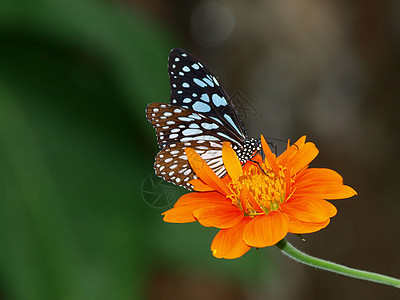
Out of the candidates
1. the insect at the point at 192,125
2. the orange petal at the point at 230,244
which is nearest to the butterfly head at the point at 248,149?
the insect at the point at 192,125

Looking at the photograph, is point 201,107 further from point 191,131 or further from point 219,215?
point 219,215

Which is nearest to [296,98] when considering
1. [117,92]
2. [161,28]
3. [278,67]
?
[278,67]

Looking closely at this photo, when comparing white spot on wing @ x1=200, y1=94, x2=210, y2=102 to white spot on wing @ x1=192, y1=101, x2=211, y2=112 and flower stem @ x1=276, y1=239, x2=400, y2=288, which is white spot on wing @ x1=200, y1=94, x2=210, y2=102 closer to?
white spot on wing @ x1=192, y1=101, x2=211, y2=112

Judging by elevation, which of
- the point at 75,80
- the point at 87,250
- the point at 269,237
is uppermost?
the point at 75,80

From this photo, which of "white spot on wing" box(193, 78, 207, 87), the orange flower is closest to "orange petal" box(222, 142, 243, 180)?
the orange flower

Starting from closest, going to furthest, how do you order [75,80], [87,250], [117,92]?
1. [87,250]
2. [117,92]
3. [75,80]

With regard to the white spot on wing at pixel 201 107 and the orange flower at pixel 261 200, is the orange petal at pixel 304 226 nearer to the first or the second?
the orange flower at pixel 261 200

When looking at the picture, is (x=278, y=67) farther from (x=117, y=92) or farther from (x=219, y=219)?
(x=219, y=219)
